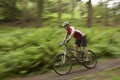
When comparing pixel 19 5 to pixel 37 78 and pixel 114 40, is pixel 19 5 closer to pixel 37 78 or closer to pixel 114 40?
pixel 114 40

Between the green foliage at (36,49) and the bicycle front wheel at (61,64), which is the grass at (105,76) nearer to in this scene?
the bicycle front wheel at (61,64)

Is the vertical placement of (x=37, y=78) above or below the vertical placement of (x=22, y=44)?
below

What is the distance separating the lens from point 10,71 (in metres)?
10.9

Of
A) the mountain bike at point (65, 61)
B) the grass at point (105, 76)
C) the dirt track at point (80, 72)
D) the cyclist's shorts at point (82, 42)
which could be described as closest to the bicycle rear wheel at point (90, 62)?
the mountain bike at point (65, 61)

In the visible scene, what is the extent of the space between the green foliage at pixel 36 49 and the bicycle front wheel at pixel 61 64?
102 centimetres

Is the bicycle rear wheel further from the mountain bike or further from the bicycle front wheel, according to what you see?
the bicycle front wheel

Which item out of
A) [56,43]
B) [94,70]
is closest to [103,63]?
[94,70]

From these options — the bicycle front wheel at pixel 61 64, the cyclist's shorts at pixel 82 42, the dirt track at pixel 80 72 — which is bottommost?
the dirt track at pixel 80 72

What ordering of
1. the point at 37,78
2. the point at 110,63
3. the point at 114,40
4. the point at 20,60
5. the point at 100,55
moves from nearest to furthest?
the point at 37,78 → the point at 20,60 → the point at 110,63 → the point at 100,55 → the point at 114,40

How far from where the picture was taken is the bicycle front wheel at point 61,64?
10532 mm

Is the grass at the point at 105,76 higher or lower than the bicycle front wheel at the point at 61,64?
lower

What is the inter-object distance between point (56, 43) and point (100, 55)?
2530mm

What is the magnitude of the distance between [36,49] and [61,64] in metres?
1.82

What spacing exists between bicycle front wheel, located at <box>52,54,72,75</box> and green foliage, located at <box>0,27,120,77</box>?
1023mm
